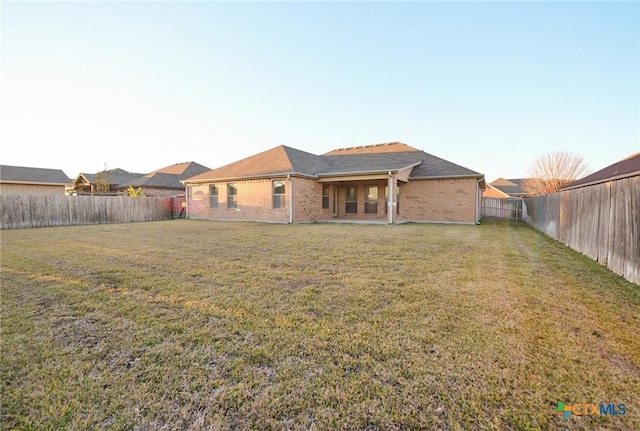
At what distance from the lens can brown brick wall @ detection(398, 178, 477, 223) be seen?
14.5 metres

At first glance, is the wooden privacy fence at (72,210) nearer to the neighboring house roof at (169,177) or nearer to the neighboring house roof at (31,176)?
the neighboring house roof at (169,177)

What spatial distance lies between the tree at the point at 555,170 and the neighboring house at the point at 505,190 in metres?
2.99

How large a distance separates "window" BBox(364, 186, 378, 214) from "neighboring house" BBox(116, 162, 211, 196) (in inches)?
739

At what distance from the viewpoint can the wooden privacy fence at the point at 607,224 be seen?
14.1 ft

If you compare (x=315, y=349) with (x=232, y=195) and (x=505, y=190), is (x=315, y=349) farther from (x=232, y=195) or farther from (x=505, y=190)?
(x=505, y=190)

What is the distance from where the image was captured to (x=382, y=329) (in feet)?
8.63

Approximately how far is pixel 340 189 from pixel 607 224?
13.4 metres

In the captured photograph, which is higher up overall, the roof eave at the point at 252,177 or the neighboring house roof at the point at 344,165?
the neighboring house roof at the point at 344,165

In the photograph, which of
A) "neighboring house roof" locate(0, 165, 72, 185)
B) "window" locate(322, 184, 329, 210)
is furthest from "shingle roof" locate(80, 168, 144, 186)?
"window" locate(322, 184, 329, 210)

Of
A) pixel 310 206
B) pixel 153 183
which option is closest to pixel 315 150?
pixel 310 206

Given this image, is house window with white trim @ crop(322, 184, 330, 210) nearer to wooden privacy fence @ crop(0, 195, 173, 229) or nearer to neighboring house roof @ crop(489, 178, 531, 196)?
wooden privacy fence @ crop(0, 195, 173, 229)

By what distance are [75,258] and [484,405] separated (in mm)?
7446

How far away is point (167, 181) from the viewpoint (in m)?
26.2

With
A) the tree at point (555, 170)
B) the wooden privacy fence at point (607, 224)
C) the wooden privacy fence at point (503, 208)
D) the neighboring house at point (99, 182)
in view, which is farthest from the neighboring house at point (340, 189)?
the tree at point (555, 170)
